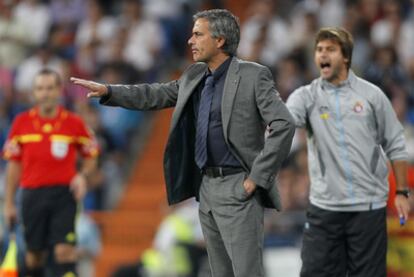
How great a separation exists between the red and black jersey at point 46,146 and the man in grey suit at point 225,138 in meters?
2.30

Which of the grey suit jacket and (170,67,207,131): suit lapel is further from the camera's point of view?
(170,67,207,131): suit lapel

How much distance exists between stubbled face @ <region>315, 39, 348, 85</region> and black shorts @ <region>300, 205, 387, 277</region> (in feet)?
3.12

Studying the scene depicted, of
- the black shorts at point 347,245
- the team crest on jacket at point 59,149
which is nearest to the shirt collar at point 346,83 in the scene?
the black shorts at point 347,245

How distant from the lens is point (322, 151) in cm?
785

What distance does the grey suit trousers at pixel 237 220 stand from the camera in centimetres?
697

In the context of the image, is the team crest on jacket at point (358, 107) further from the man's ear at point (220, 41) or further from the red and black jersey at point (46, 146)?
the red and black jersey at point (46, 146)

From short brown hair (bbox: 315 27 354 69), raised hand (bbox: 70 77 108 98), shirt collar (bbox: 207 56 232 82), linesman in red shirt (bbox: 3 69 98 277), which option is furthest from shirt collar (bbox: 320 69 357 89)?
linesman in red shirt (bbox: 3 69 98 277)

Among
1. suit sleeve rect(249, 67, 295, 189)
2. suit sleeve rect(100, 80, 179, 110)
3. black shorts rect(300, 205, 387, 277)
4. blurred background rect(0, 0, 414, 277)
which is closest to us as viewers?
suit sleeve rect(249, 67, 295, 189)

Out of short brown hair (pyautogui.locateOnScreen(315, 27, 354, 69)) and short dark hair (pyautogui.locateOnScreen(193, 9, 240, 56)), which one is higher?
short dark hair (pyautogui.locateOnScreen(193, 9, 240, 56))

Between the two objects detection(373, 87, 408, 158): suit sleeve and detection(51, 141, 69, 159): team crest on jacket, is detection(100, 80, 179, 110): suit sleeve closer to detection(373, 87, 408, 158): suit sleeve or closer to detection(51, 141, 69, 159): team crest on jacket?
detection(373, 87, 408, 158): suit sleeve

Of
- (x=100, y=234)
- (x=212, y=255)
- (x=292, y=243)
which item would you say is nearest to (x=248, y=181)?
(x=212, y=255)

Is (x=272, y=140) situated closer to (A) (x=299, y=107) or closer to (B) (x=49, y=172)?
(A) (x=299, y=107)

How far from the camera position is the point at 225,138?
700 centimetres

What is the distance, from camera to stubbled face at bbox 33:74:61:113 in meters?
9.30
